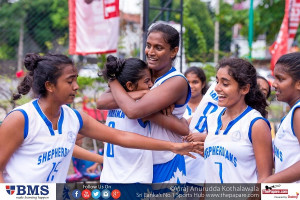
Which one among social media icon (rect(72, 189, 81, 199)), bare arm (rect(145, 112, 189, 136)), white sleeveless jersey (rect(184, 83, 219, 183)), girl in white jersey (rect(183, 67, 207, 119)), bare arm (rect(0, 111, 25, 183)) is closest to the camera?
bare arm (rect(0, 111, 25, 183))

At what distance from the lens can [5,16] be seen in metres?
13.8

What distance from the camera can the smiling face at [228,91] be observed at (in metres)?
2.94

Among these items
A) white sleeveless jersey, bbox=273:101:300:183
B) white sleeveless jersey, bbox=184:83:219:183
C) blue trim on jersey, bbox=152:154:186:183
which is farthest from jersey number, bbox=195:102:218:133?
white sleeveless jersey, bbox=273:101:300:183

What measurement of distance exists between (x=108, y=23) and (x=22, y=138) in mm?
3835

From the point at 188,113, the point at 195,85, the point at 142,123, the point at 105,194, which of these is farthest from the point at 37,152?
the point at 195,85

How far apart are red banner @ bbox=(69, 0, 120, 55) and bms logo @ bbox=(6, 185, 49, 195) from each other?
3669mm

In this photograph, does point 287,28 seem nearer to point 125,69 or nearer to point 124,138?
point 125,69

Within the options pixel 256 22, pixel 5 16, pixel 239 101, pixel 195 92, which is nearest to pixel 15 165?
pixel 239 101

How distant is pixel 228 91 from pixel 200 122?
1.01 metres

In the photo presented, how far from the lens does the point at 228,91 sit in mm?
2943

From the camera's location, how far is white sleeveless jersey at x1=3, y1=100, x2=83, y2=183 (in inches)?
101

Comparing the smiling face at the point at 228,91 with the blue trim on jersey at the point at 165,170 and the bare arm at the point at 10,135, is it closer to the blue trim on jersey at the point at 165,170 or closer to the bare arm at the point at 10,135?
the blue trim on jersey at the point at 165,170

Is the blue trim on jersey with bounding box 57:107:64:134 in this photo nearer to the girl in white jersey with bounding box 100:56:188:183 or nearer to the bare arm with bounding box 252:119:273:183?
the girl in white jersey with bounding box 100:56:188:183

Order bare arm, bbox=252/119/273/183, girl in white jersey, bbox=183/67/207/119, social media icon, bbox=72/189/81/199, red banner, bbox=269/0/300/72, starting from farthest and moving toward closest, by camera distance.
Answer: red banner, bbox=269/0/300/72, girl in white jersey, bbox=183/67/207/119, social media icon, bbox=72/189/81/199, bare arm, bbox=252/119/273/183
